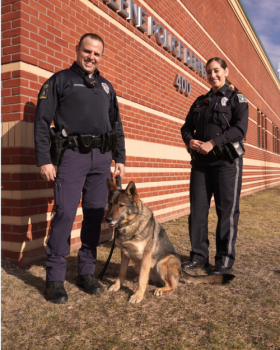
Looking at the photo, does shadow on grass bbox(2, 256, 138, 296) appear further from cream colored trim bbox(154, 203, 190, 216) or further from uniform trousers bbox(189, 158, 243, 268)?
cream colored trim bbox(154, 203, 190, 216)

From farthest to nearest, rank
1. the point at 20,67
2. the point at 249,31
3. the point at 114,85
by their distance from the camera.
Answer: the point at 249,31
the point at 114,85
the point at 20,67

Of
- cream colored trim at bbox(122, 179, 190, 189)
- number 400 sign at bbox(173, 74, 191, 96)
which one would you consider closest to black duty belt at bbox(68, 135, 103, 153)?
cream colored trim at bbox(122, 179, 190, 189)

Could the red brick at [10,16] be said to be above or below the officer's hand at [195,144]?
above

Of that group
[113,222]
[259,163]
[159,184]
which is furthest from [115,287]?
[259,163]

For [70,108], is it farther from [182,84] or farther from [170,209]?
[182,84]

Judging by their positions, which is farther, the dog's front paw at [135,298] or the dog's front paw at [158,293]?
the dog's front paw at [158,293]

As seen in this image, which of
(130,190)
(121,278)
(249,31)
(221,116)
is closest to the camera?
(130,190)

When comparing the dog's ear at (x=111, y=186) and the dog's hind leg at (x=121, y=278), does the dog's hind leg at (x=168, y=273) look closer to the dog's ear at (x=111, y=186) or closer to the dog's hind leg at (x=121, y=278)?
the dog's hind leg at (x=121, y=278)

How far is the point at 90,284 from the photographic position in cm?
283

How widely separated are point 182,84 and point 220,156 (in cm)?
449

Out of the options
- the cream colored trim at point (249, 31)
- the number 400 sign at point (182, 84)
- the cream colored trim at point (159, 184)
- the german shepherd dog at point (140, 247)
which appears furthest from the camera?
the cream colored trim at point (249, 31)

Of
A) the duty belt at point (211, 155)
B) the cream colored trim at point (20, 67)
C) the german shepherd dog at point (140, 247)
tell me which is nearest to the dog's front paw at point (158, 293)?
the german shepherd dog at point (140, 247)

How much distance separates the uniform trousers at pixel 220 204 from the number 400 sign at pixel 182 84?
402 centimetres

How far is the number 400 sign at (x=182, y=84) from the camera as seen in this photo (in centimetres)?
704
